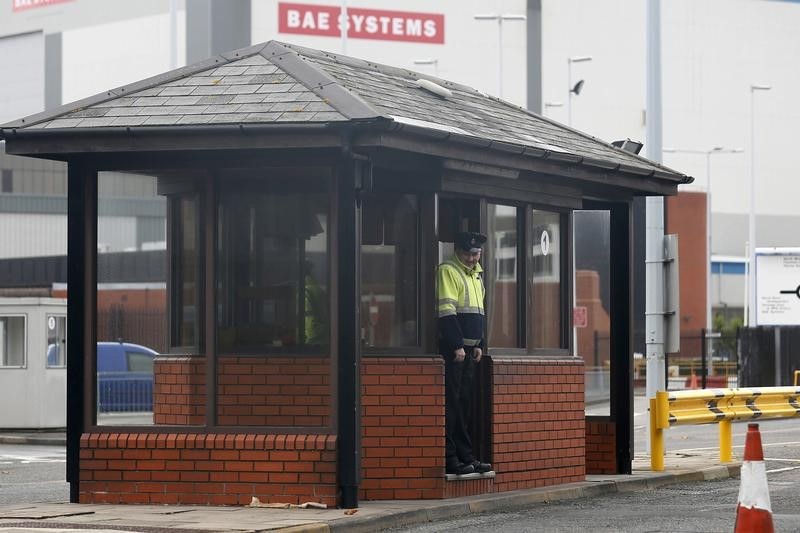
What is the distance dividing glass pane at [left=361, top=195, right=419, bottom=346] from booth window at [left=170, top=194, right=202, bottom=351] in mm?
1251

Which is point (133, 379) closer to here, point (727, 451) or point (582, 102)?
point (727, 451)

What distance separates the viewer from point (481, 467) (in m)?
12.6

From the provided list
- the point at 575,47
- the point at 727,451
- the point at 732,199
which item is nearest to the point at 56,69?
the point at 575,47

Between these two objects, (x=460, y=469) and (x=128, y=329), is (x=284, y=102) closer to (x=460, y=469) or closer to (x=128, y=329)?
(x=460, y=469)

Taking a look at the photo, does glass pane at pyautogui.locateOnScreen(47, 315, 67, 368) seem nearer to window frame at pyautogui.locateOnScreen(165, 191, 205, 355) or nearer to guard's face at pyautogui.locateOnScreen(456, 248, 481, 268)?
window frame at pyautogui.locateOnScreen(165, 191, 205, 355)

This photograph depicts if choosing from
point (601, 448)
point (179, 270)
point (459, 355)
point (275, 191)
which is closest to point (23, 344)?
point (601, 448)

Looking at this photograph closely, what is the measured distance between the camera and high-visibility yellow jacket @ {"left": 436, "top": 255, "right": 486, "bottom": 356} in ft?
40.1

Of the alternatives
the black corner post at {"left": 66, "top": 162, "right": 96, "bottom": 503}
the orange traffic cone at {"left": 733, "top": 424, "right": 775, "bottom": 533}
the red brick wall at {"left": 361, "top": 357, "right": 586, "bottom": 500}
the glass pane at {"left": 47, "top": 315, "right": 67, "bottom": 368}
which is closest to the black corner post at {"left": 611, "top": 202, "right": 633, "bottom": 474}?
the red brick wall at {"left": 361, "top": 357, "right": 586, "bottom": 500}

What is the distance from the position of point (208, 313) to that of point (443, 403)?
1.85m

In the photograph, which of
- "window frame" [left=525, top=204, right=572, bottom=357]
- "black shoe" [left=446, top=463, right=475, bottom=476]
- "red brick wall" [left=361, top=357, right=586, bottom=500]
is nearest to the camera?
"red brick wall" [left=361, top=357, right=586, bottom=500]

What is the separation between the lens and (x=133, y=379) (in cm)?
2667

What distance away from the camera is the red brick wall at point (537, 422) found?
12.9 metres

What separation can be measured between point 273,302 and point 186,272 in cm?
77

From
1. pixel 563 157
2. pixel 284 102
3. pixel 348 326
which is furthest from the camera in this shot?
pixel 563 157
